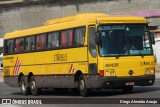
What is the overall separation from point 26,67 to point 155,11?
2378 inches

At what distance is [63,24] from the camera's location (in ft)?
74.4

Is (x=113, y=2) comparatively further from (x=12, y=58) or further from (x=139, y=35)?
(x=139, y=35)

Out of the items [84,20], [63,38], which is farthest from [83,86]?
[63,38]

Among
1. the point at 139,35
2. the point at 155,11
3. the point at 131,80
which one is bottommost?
the point at 131,80

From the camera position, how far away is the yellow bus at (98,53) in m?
19.9

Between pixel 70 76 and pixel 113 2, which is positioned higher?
pixel 113 2

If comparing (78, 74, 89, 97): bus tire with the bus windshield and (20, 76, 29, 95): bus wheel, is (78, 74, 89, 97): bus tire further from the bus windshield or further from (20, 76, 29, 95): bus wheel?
(20, 76, 29, 95): bus wheel

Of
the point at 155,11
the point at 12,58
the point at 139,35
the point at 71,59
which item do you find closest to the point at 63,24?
the point at 71,59

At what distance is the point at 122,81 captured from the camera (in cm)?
1992

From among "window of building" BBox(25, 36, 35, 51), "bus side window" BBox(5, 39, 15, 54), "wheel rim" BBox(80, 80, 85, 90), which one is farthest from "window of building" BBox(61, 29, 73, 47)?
"bus side window" BBox(5, 39, 15, 54)

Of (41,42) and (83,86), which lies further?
(41,42)

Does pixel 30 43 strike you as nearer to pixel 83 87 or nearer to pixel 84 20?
pixel 84 20

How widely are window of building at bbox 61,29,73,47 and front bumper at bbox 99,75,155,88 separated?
2.74 metres

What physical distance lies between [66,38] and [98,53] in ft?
8.59
